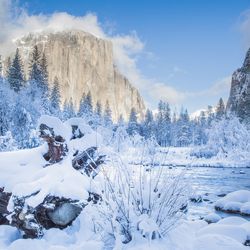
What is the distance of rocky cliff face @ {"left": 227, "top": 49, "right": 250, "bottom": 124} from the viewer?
65188 mm

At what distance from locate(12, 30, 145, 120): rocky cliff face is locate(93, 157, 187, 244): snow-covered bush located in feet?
477

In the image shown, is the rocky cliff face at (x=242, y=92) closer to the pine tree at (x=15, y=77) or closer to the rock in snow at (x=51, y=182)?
the pine tree at (x=15, y=77)

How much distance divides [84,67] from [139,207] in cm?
16665

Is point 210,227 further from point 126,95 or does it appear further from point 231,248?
point 126,95

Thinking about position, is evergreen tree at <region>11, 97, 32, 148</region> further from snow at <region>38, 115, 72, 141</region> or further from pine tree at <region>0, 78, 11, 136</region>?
snow at <region>38, 115, 72, 141</region>

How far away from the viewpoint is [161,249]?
4184 millimetres

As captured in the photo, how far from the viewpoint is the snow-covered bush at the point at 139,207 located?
4441mm

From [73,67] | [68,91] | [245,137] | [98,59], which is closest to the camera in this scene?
[245,137]

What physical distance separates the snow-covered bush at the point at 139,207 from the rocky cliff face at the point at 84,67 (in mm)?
145363

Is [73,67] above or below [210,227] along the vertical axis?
above

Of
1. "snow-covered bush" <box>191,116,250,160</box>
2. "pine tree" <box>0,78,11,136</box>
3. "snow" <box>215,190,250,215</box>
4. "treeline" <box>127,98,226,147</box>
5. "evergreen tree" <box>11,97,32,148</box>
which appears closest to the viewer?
"snow" <box>215,190,250,215</box>

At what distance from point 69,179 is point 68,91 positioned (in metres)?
149

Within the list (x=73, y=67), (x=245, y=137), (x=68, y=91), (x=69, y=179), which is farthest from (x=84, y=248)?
(x=73, y=67)

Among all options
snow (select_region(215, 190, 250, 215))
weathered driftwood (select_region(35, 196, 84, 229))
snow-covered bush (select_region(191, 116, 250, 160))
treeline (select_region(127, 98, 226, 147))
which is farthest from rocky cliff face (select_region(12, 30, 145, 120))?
weathered driftwood (select_region(35, 196, 84, 229))
